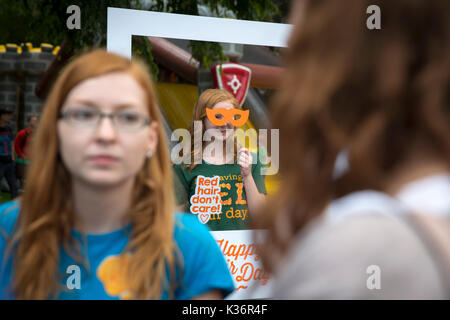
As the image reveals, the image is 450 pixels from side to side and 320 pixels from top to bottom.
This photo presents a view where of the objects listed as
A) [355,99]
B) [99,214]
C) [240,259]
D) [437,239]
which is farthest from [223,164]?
[437,239]

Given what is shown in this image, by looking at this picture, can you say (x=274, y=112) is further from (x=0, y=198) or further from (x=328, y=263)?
(x=0, y=198)

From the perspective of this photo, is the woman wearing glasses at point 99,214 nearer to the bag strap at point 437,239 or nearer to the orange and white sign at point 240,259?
the bag strap at point 437,239

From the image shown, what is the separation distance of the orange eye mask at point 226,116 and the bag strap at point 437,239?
8.65 ft

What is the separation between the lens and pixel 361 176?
684 mm

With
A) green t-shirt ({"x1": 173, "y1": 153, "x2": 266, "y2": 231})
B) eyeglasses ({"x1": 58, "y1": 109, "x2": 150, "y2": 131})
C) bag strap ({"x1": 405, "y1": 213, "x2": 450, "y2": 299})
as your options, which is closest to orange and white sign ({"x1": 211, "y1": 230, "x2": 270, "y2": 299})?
green t-shirt ({"x1": 173, "y1": 153, "x2": 266, "y2": 231})

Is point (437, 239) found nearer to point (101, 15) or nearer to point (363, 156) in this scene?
point (363, 156)

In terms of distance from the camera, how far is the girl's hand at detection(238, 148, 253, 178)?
330 cm

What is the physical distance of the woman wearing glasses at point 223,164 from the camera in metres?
3.14

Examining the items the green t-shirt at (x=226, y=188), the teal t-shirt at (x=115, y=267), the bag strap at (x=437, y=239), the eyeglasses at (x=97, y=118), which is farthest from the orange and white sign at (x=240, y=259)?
the bag strap at (x=437, y=239)

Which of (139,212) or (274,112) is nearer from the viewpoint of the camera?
(274,112)

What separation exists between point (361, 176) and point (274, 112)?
0.49 ft

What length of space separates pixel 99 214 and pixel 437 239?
0.80 m
